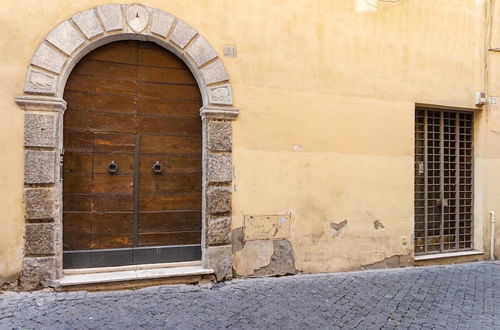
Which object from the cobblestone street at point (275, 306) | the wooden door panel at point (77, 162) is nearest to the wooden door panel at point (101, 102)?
the wooden door panel at point (77, 162)

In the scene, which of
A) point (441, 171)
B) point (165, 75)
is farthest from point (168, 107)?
point (441, 171)

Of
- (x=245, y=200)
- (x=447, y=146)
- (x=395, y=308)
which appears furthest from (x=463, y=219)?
(x=245, y=200)

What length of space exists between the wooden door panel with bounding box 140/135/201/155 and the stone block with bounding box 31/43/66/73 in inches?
46.9

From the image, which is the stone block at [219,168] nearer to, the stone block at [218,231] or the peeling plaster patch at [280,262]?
the stone block at [218,231]

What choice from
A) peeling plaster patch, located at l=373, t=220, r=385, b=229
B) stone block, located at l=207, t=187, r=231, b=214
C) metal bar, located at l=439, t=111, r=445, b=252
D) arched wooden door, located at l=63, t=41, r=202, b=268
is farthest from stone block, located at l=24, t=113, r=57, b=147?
metal bar, located at l=439, t=111, r=445, b=252

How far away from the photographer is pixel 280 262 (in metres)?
4.74

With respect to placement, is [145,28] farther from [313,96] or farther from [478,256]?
[478,256]

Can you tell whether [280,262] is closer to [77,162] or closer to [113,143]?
[113,143]

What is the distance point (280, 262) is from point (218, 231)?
0.95m

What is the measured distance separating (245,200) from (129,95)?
6.32 feet

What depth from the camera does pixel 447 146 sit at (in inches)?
235

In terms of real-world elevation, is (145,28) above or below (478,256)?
above

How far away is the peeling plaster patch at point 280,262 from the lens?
468 centimetres

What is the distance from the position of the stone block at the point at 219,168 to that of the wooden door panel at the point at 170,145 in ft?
0.94
